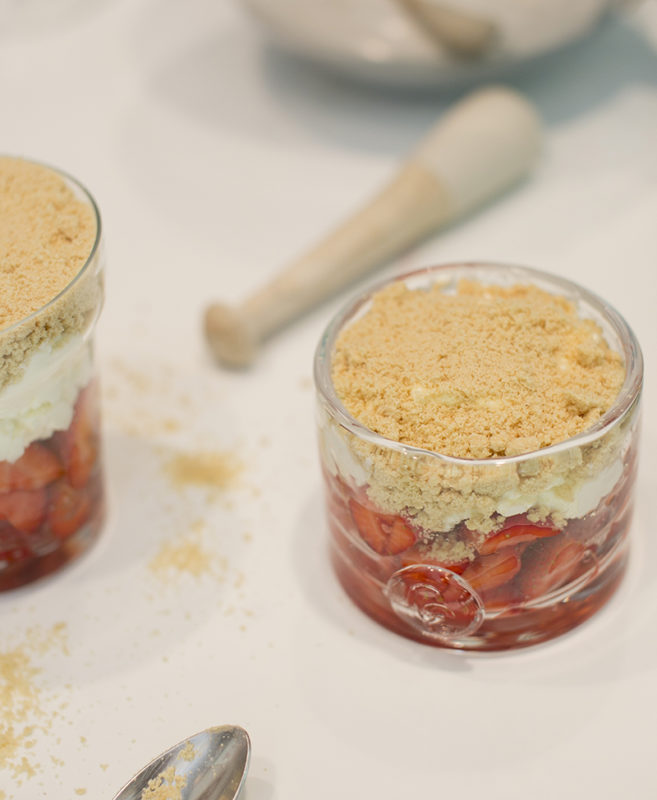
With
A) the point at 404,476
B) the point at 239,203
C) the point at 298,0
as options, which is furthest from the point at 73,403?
the point at 298,0

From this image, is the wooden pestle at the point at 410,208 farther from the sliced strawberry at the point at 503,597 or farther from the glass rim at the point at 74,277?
the sliced strawberry at the point at 503,597

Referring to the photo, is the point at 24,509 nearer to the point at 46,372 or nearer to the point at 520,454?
the point at 46,372

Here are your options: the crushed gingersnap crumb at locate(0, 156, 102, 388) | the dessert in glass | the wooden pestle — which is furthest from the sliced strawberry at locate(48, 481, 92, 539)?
the wooden pestle

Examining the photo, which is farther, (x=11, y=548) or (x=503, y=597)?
(x=11, y=548)

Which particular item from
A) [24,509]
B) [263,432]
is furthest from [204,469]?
[24,509]

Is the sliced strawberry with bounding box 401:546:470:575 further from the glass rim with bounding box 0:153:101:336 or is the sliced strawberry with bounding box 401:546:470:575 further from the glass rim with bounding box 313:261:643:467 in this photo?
the glass rim with bounding box 0:153:101:336

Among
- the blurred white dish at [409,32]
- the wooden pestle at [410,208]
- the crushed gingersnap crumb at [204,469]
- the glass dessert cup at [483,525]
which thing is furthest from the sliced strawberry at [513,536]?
the blurred white dish at [409,32]
